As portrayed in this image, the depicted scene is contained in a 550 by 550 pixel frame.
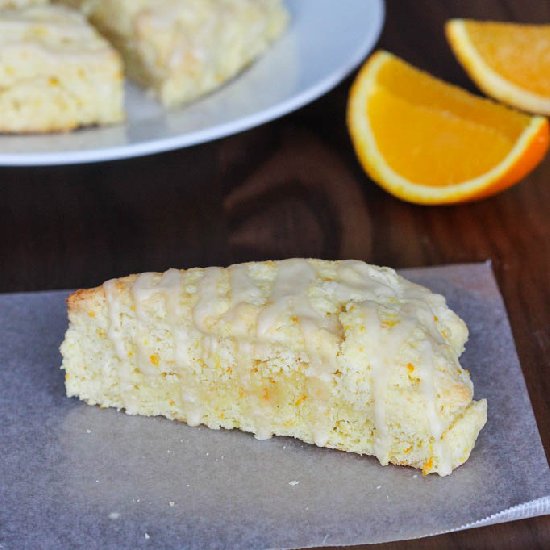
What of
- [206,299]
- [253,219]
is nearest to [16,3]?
[253,219]

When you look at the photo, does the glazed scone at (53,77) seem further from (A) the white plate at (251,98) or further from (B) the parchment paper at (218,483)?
(B) the parchment paper at (218,483)

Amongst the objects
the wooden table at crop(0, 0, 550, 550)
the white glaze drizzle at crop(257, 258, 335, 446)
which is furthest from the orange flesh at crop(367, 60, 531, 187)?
the white glaze drizzle at crop(257, 258, 335, 446)

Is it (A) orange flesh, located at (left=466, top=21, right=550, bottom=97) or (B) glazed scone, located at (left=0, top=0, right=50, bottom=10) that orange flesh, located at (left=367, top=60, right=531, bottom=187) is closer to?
(A) orange flesh, located at (left=466, top=21, right=550, bottom=97)

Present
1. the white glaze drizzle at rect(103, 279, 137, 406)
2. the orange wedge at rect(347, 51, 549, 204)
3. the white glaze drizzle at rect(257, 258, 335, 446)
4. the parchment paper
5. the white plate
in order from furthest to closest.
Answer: the orange wedge at rect(347, 51, 549, 204) → the white plate → the white glaze drizzle at rect(103, 279, 137, 406) → the white glaze drizzle at rect(257, 258, 335, 446) → the parchment paper

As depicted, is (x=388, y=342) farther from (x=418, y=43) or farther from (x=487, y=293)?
(x=418, y=43)

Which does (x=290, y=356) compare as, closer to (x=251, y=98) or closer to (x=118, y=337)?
(x=118, y=337)

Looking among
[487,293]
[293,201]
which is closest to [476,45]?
[293,201]

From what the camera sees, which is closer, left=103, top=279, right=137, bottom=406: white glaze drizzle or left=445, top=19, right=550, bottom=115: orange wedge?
left=103, top=279, right=137, bottom=406: white glaze drizzle

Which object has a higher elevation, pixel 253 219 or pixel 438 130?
pixel 438 130
